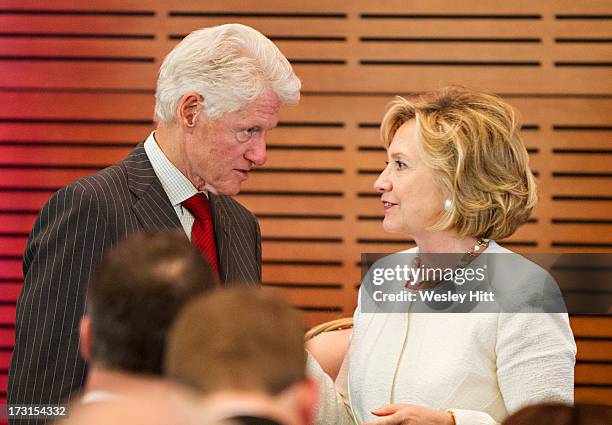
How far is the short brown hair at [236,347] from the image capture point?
0.94 metres

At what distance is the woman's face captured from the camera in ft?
8.30

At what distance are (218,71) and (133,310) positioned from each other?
146 centimetres

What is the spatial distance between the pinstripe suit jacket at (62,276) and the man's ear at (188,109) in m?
0.28

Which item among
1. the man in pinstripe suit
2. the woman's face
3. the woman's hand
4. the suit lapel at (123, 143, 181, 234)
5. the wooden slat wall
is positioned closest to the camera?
the woman's hand

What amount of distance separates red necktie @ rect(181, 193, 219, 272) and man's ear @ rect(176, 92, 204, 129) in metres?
0.19

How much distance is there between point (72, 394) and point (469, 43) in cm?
274

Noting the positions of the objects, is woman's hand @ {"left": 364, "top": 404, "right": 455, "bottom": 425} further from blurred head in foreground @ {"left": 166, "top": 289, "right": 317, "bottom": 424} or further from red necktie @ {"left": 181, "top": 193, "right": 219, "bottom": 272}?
blurred head in foreground @ {"left": 166, "top": 289, "right": 317, "bottom": 424}

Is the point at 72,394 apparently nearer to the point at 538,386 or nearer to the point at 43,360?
the point at 43,360

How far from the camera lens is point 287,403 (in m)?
0.95

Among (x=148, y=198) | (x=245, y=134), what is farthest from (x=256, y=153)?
(x=148, y=198)

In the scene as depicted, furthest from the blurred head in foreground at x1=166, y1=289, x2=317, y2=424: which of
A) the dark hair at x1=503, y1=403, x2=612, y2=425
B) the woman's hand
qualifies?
the woman's hand

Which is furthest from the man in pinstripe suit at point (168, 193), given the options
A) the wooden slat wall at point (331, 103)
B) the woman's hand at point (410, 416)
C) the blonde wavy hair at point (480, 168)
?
the wooden slat wall at point (331, 103)

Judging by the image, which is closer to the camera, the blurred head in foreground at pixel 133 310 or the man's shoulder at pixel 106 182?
the blurred head in foreground at pixel 133 310

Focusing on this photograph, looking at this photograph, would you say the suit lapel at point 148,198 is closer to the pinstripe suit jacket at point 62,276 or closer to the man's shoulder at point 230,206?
the pinstripe suit jacket at point 62,276
